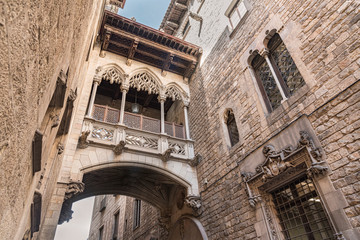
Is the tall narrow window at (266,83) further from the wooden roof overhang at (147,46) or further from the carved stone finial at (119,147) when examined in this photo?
the carved stone finial at (119,147)

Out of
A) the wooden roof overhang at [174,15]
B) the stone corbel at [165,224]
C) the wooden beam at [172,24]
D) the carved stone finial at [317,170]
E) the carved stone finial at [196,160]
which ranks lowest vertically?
the carved stone finial at [317,170]

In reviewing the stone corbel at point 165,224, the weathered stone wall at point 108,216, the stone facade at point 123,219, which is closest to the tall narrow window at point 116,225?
the stone facade at point 123,219

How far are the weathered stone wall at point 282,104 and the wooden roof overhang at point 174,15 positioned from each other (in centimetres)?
575

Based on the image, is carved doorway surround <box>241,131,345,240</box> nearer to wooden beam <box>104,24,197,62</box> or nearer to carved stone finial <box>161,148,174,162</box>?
carved stone finial <box>161,148,174,162</box>

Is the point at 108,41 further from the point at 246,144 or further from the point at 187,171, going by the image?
the point at 246,144

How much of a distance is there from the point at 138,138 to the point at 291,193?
4.35 metres

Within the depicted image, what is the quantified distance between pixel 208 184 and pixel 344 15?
4896 millimetres

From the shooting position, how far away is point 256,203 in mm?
4719

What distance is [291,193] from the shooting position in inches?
173

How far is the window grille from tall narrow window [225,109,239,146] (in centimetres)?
183

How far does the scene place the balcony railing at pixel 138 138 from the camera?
252 inches

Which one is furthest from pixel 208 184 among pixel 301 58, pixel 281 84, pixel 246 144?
pixel 301 58

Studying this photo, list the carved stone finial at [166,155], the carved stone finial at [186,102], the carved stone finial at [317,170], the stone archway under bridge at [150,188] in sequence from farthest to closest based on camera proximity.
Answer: the carved stone finial at [186,102], the carved stone finial at [166,155], the stone archway under bridge at [150,188], the carved stone finial at [317,170]

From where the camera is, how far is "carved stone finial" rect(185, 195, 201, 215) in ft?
21.4
